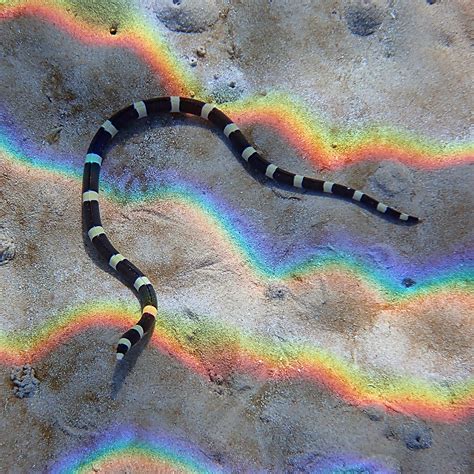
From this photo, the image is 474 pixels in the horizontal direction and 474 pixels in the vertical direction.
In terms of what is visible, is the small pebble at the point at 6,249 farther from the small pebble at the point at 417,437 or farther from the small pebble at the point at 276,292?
the small pebble at the point at 417,437

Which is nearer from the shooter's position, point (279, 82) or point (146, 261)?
point (146, 261)

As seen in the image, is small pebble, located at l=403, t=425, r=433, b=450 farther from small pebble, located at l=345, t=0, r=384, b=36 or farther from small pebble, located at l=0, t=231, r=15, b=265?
small pebble, located at l=345, t=0, r=384, b=36

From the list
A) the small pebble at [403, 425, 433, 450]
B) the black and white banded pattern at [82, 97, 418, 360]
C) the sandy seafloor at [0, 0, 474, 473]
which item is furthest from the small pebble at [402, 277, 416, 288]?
the small pebble at [403, 425, 433, 450]

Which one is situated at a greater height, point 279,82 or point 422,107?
point 422,107

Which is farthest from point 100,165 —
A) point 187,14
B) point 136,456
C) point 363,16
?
point 363,16

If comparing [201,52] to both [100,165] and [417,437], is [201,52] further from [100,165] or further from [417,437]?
[417,437]

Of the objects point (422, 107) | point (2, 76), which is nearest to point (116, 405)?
point (2, 76)

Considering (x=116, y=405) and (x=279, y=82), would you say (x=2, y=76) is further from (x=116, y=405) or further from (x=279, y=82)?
(x=116, y=405)

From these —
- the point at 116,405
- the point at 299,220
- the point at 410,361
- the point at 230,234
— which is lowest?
the point at 116,405
